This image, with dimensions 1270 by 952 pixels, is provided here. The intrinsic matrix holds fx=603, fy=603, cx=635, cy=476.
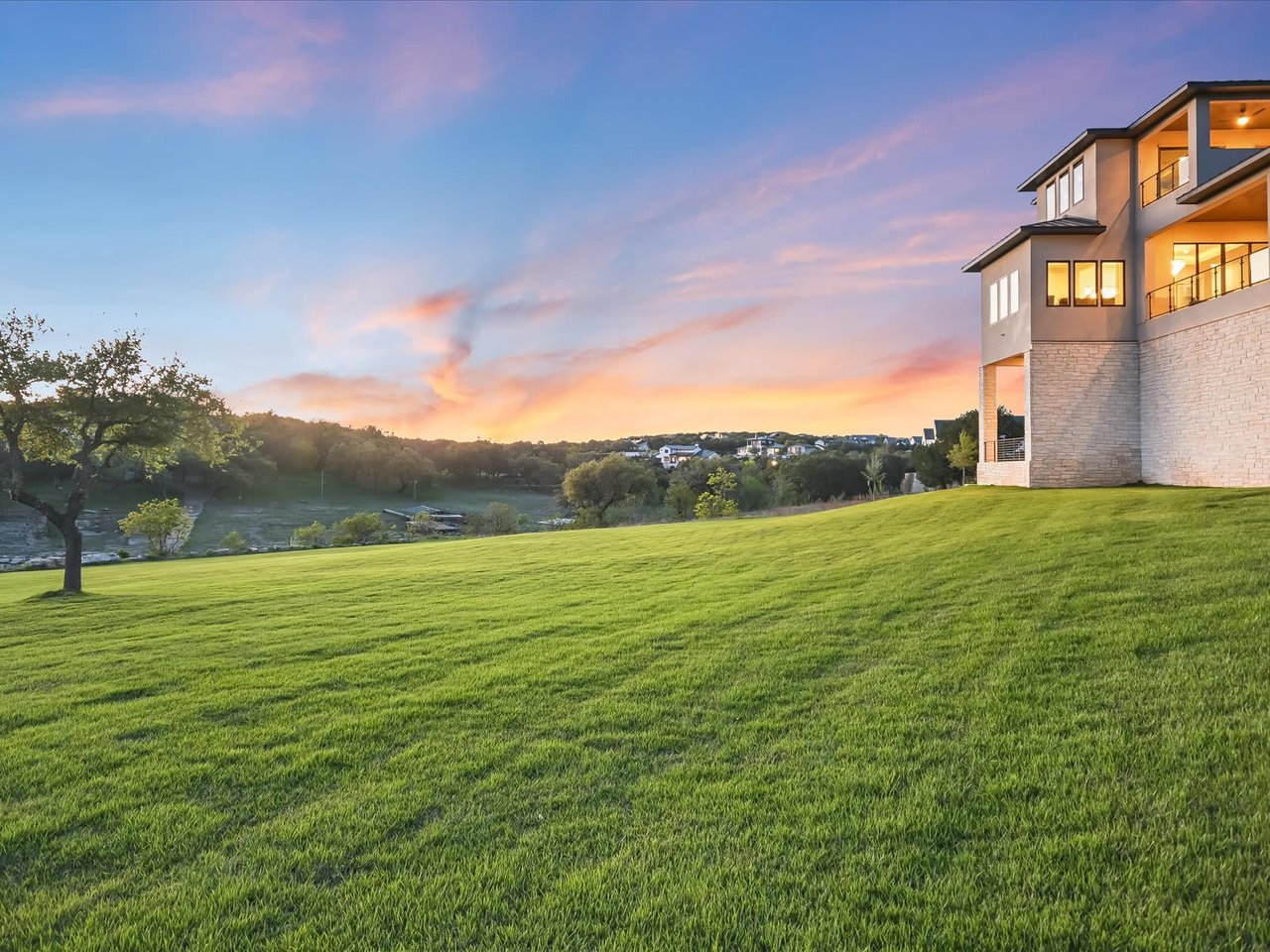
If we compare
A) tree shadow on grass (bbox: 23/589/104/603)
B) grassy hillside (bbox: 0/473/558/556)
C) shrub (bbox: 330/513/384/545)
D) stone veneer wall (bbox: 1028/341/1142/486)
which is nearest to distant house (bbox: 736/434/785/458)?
grassy hillside (bbox: 0/473/558/556)

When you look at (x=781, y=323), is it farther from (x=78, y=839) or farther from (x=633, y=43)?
(x=78, y=839)

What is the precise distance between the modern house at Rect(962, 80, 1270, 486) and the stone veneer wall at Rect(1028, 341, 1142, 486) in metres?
0.03

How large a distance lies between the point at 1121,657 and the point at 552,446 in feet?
353

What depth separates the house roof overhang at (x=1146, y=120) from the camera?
17828 mm

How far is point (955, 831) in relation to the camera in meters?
3.19

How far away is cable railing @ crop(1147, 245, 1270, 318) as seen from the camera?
16.2m

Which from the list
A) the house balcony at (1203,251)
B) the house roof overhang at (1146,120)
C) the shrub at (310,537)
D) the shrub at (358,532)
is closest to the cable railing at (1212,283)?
the house balcony at (1203,251)

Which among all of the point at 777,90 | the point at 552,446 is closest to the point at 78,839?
the point at 777,90

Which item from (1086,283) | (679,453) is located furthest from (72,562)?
(679,453)

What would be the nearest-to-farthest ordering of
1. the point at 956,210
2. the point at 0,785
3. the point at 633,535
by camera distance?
the point at 0,785
the point at 956,210
the point at 633,535

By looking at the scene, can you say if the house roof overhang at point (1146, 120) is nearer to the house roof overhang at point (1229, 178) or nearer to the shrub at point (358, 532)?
the house roof overhang at point (1229, 178)

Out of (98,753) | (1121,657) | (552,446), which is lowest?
(98,753)

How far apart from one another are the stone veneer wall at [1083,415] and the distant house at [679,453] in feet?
185

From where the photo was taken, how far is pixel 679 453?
9238cm
